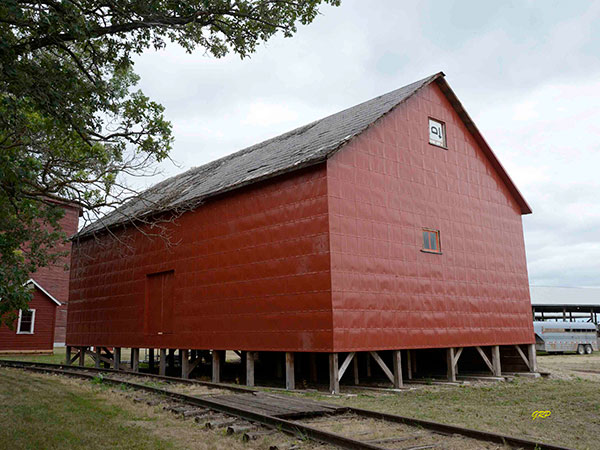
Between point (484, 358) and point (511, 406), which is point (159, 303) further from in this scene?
point (511, 406)

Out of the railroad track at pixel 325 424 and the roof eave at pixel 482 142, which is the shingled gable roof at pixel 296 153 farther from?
the railroad track at pixel 325 424

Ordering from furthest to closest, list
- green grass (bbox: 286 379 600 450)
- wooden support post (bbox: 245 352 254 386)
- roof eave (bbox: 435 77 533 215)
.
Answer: roof eave (bbox: 435 77 533 215)
wooden support post (bbox: 245 352 254 386)
green grass (bbox: 286 379 600 450)

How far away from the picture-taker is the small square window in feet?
54.2

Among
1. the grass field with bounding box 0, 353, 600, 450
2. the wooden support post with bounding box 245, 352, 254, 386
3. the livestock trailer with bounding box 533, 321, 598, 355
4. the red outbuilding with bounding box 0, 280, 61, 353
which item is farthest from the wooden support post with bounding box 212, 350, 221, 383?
the livestock trailer with bounding box 533, 321, 598, 355

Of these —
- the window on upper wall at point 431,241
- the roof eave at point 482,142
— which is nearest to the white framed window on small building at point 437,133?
the roof eave at point 482,142

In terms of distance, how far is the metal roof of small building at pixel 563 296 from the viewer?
128 ft

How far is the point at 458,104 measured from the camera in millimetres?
17297

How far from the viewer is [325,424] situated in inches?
313

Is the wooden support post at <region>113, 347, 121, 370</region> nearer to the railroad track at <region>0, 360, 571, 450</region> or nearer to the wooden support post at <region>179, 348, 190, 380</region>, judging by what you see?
the wooden support post at <region>179, 348, 190, 380</region>

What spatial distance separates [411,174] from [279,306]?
5431 millimetres

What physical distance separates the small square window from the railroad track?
9.66 m

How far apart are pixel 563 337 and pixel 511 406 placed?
93.2 ft

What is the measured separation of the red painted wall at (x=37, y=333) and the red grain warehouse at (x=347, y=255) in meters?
14.4

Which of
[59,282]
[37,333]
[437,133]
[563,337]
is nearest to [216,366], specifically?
[437,133]
